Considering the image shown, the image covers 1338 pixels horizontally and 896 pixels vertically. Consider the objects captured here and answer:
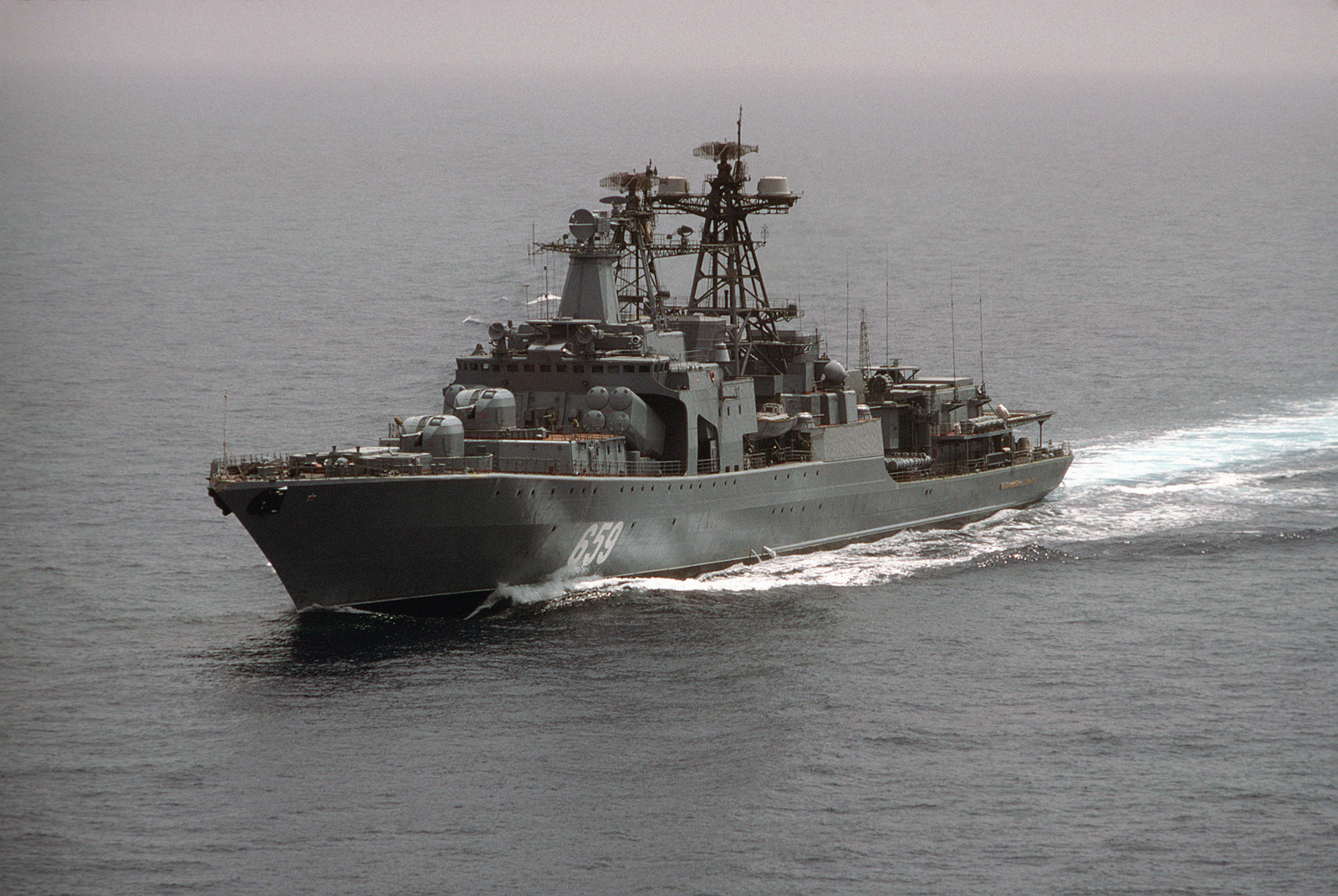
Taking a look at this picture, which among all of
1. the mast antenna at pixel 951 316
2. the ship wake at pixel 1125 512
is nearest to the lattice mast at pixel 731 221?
the ship wake at pixel 1125 512

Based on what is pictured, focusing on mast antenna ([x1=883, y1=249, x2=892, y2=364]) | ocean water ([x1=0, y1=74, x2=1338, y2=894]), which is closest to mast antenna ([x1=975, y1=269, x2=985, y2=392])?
ocean water ([x1=0, y1=74, x2=1338, y2=894])

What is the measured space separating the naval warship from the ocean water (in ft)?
4.40

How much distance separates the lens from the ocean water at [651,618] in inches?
1208

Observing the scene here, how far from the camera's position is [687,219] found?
8844 centimetres

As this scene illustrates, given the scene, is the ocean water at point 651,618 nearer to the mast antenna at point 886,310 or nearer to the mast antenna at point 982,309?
the mast antenna at point 982,309

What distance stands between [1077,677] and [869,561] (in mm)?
13030

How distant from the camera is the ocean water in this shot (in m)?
30.7

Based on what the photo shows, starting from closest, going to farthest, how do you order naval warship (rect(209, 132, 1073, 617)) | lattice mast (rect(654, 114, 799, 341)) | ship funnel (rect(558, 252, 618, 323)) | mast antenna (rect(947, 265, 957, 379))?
naval warship (rect(209, 132, 1073, 617)) → ship funnel (rect(558, 252, 618, 323)) → lattice mast (rect(654, 114, 799, 341)) → mast antenna (rect(947, 265, 957, 379))

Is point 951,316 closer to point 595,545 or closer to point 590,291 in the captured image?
point 590,291

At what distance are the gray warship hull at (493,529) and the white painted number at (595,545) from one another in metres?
0.03

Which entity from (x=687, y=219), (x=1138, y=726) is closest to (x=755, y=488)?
(x=1138, y=726)

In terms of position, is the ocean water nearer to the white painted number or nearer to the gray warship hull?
the white painted number

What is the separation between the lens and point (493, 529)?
43312mm

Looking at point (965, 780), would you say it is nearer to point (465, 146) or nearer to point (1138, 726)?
point (1138, 726)
